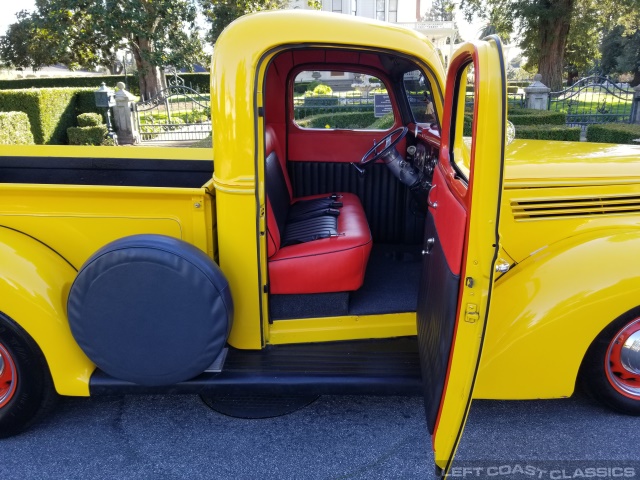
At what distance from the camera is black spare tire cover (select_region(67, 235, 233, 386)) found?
2092 millimetres

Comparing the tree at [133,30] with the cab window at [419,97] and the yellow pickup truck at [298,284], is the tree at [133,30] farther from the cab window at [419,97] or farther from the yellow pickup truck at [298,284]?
the yellow pickup truck at [298,284]

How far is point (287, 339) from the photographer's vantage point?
2635mm

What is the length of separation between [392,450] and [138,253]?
150cm

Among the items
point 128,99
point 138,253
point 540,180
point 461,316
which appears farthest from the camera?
point 128,99

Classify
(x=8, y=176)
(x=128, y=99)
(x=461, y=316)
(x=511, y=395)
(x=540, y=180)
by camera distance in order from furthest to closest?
(x=128, y=99) → (x=8, y=176) → (x=540, y=180) → (x=511, y=395) → (x=461, y=316)

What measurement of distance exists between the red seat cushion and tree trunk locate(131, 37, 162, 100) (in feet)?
61.5

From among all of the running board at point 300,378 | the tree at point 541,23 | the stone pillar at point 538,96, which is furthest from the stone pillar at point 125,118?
the tree at point 541,23

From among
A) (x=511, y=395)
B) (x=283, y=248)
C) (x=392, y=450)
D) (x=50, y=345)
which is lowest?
(x=392, y=450)

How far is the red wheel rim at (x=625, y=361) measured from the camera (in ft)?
7.69

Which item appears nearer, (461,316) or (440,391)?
(461,316)

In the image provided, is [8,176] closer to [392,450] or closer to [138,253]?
[138,253]

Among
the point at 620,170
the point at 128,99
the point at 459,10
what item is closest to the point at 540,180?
the point at 620,170

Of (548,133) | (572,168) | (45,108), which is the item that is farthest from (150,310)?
(45,108)

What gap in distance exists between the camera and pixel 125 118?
12336mm
